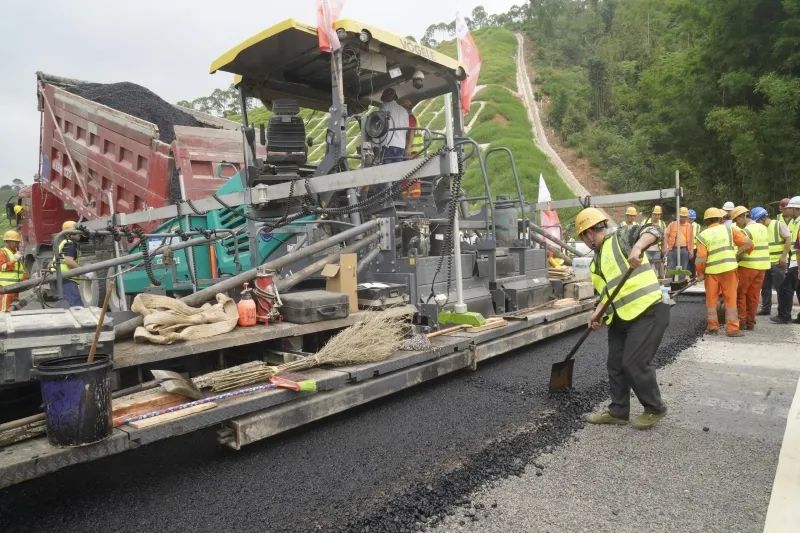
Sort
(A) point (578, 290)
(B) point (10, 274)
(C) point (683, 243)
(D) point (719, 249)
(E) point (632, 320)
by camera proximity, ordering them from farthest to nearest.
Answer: (C) point (683, 243)
(B) point (10, 274)
(A) point (578, 290)
(D) point (719, 249)
(E) point (632, 320)

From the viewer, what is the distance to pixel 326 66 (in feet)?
17.4

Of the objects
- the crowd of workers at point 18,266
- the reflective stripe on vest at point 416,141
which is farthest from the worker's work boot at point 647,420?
the crowd of workers at point 18,266

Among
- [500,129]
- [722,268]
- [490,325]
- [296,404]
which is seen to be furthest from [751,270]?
[500,129]

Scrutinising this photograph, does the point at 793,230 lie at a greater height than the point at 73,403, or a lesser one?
greater

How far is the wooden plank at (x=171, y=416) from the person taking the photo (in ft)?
8.16

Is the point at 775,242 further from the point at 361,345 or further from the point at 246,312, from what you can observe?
the point at 246,312

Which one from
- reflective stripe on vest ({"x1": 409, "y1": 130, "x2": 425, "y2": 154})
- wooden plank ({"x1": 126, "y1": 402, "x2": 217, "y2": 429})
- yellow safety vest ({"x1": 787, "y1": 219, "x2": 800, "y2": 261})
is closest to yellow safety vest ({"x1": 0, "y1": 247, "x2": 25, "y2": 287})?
reflective stripe on vest ({"x1": 409, "y1": 130, "x2": 425, "y2": 154})

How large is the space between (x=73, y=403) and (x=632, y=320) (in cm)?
298

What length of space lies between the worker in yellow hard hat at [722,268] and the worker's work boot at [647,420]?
3380 mm

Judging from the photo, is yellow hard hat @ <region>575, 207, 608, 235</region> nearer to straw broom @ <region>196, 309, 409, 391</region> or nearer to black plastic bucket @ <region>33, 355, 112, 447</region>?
straw broom @ <region>196, 309, 409, 391</region>

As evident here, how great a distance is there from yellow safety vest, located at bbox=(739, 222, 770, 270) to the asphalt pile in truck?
712cm

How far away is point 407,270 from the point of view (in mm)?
4469

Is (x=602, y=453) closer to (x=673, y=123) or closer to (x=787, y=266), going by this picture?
(x=787, y=266)

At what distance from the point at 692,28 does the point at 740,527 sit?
15.6 meters
